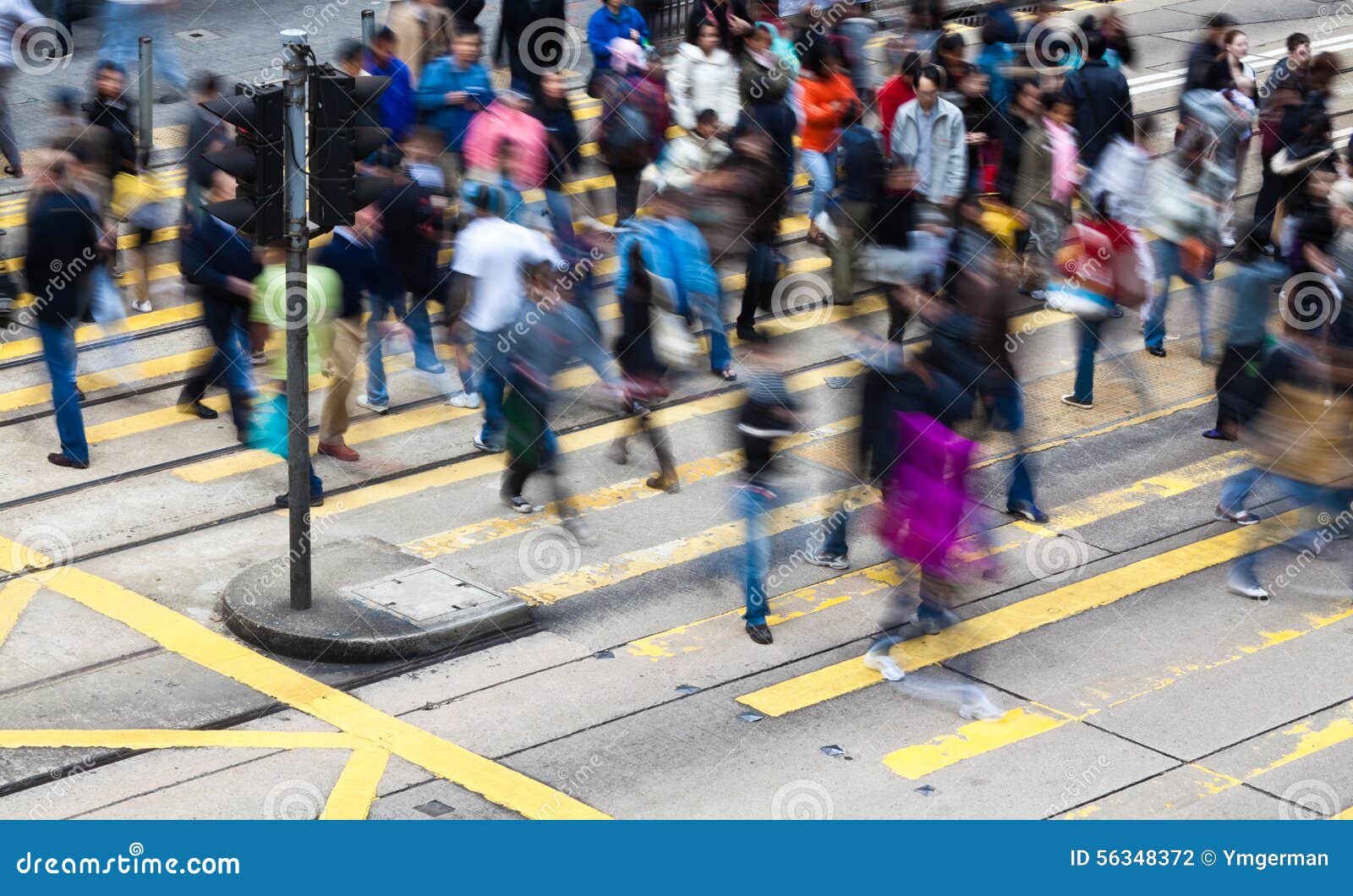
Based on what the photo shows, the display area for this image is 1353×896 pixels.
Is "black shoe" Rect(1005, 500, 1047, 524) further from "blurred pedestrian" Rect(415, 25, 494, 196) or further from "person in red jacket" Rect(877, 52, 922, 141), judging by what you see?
"blurred pedestrian" Rect(415, 25, 494, 196)

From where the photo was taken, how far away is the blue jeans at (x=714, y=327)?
12773 mm

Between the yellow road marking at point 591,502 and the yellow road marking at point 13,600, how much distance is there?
2030mm

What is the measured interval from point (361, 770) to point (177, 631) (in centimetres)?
190

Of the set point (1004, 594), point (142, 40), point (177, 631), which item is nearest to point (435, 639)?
point (177, 631)

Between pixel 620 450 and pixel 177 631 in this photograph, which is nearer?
pixel 177 631

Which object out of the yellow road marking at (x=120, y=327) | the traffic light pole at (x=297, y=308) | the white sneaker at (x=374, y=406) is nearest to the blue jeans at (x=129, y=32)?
the yellow road marking at (x=120, y=327)

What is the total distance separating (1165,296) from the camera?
47.1 feet

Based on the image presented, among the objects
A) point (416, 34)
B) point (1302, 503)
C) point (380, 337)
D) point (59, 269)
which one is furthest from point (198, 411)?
point (1302, 503)

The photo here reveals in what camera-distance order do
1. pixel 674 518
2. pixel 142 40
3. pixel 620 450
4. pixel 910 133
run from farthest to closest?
pixel 142 40, pixel 910 133, pixel 620 450, pixel 674 518

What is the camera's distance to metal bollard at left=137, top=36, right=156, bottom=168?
17.1 meters

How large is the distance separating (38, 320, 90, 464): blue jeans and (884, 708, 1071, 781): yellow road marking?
575 centimetres

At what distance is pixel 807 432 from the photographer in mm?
13000

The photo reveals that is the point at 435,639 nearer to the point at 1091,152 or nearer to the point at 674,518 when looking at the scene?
the point at 674,518

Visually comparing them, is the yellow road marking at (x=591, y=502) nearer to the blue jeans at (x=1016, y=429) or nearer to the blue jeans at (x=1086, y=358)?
the blue jeans at (x=1016, y=429)
